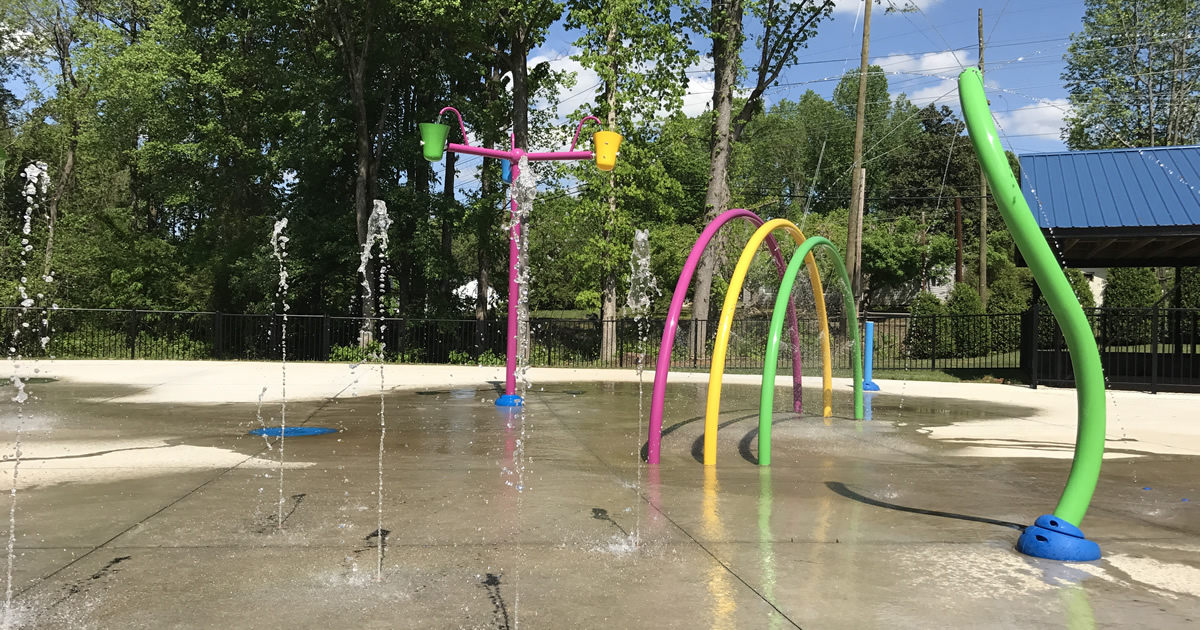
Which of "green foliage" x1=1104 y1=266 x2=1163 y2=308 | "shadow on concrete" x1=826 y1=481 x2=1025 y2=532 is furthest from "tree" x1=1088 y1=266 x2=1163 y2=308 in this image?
"shadow on concrete" x1=826 y1=481 x2=1025 y2=532

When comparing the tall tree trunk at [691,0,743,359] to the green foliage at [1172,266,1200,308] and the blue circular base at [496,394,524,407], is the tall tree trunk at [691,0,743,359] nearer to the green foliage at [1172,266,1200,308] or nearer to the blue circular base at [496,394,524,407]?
the blue circular base at [496,394,524,407]

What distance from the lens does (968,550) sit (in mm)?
4840

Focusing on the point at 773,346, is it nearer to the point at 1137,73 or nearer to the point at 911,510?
the point at 911,510

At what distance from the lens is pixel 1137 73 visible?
1491 inches

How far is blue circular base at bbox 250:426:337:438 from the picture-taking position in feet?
29.4

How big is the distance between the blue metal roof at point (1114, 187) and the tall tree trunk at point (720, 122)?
9644 millimetres

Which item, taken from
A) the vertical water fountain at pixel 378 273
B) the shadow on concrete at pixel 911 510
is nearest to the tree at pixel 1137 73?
the vertical water fountain at pixel 378 273

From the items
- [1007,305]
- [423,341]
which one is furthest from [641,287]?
[1007,305]

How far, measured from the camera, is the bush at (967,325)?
91.4ft

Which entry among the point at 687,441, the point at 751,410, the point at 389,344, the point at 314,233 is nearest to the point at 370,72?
the point at 314,233

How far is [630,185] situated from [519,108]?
154 inches

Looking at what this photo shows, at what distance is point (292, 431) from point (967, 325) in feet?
78.0

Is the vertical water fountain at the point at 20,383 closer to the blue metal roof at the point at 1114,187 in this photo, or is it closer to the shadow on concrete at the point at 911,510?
the shadow on concrete at the point at 911,510

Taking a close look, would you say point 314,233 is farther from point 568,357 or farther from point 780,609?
point 780,609
